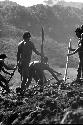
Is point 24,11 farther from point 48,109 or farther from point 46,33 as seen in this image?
point 48,109

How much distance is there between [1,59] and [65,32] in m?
23.3

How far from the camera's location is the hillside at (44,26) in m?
24.9

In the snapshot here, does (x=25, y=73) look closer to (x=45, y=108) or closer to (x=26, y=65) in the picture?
(x=26, y=65)

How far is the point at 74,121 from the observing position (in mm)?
5035

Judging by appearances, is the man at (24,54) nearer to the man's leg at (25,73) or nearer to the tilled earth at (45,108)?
the man's leg at (25,73)

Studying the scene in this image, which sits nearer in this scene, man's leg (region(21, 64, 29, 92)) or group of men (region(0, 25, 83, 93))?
group of men (region(0, 25, 83, 93))

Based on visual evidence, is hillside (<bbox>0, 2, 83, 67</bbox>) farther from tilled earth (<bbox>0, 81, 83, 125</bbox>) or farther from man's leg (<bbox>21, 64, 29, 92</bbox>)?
tilled earth (<bbox>0, 81, 83, 125</bbox>)

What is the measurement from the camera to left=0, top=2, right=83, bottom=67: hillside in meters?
24.9

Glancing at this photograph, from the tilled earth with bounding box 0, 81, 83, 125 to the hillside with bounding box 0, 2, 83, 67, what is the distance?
15.4 meters

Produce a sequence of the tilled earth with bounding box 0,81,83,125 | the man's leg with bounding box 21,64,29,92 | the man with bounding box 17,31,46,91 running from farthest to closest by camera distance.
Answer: the man's leg with bounding box 21,64,29,92
the man with bounding box 17,31,46,91
the tilled earth with bounding box 0,81,83,125

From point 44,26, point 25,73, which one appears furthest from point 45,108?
point 44,26

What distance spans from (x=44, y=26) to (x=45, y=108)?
2573 cm

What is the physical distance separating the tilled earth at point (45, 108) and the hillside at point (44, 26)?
606 inches

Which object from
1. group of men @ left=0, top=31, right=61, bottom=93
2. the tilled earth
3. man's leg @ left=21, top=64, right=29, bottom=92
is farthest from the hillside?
the tilled earth
